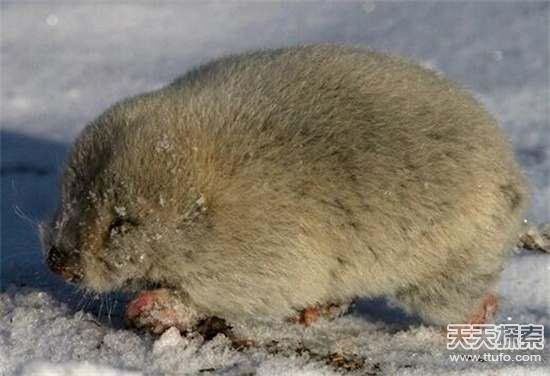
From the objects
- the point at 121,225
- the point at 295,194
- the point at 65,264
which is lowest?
the point at 65,264

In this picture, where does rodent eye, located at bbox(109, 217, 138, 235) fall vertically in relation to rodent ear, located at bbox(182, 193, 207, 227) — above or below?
below

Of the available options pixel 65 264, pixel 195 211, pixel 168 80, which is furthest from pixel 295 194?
pixel 168 80

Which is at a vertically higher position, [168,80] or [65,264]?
[168,80]

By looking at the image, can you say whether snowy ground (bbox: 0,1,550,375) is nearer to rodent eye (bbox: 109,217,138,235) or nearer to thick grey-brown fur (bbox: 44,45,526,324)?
thick grey-brown fur (bbox: 44,45,526,324)

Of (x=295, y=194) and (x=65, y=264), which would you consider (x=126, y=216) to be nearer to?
(x=65, y=264)

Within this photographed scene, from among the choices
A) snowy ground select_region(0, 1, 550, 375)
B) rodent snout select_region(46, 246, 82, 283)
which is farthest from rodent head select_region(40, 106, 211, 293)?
snowy ground select_region(0, 1, 550, 375)

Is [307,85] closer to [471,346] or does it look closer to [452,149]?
[452,149]

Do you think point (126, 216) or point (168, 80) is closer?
point (126, 216)

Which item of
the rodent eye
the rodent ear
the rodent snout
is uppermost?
the rodent ear
